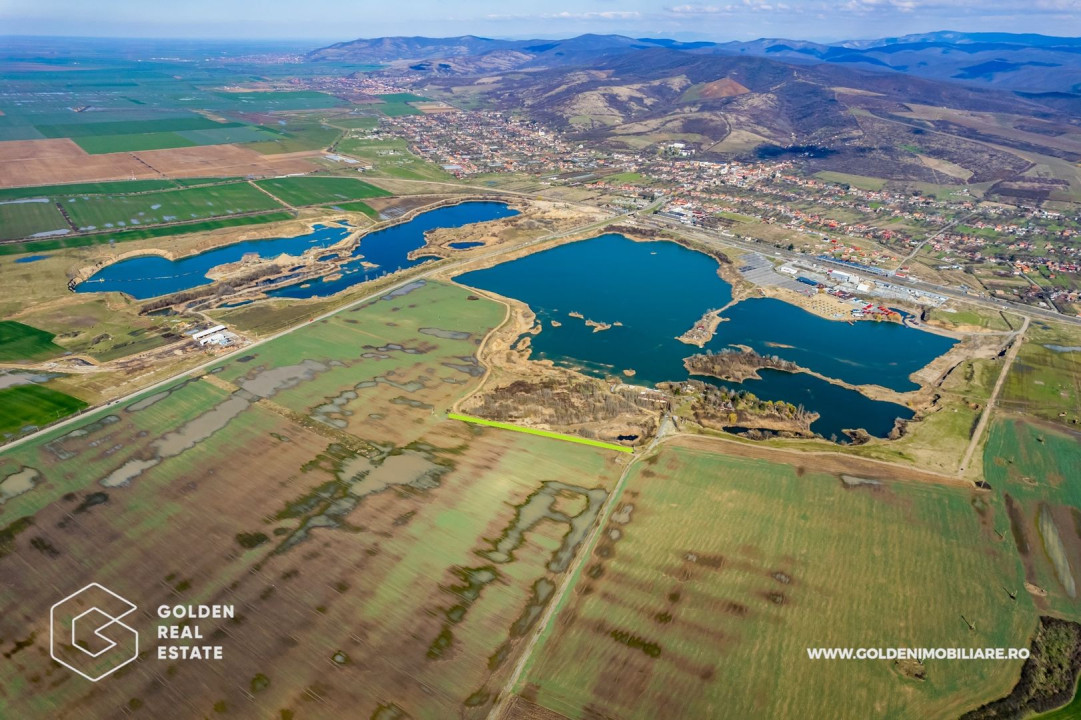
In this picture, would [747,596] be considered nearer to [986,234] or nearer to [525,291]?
[525,291]

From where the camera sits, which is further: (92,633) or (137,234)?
(137,234)

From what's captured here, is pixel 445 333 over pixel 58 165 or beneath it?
beneath

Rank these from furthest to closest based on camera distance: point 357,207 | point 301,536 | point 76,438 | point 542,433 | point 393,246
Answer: point 357,207
point 393,246
point 542,433
point 76,438
point 301,536

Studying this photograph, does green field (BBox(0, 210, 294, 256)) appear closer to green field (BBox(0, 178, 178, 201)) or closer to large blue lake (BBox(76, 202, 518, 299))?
large blue lake (BBox(76, 202, 518, 299))

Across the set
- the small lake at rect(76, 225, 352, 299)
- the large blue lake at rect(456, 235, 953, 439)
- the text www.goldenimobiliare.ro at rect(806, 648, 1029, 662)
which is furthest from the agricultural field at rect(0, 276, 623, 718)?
the small lake at rect(76, 225, 352, 299)

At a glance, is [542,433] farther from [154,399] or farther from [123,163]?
[123,163]

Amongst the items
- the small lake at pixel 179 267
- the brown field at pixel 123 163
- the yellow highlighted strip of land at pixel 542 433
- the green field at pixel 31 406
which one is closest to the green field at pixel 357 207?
the small lake at pixel 179 267

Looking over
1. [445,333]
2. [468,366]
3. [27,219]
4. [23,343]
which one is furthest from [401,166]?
[468,366]
